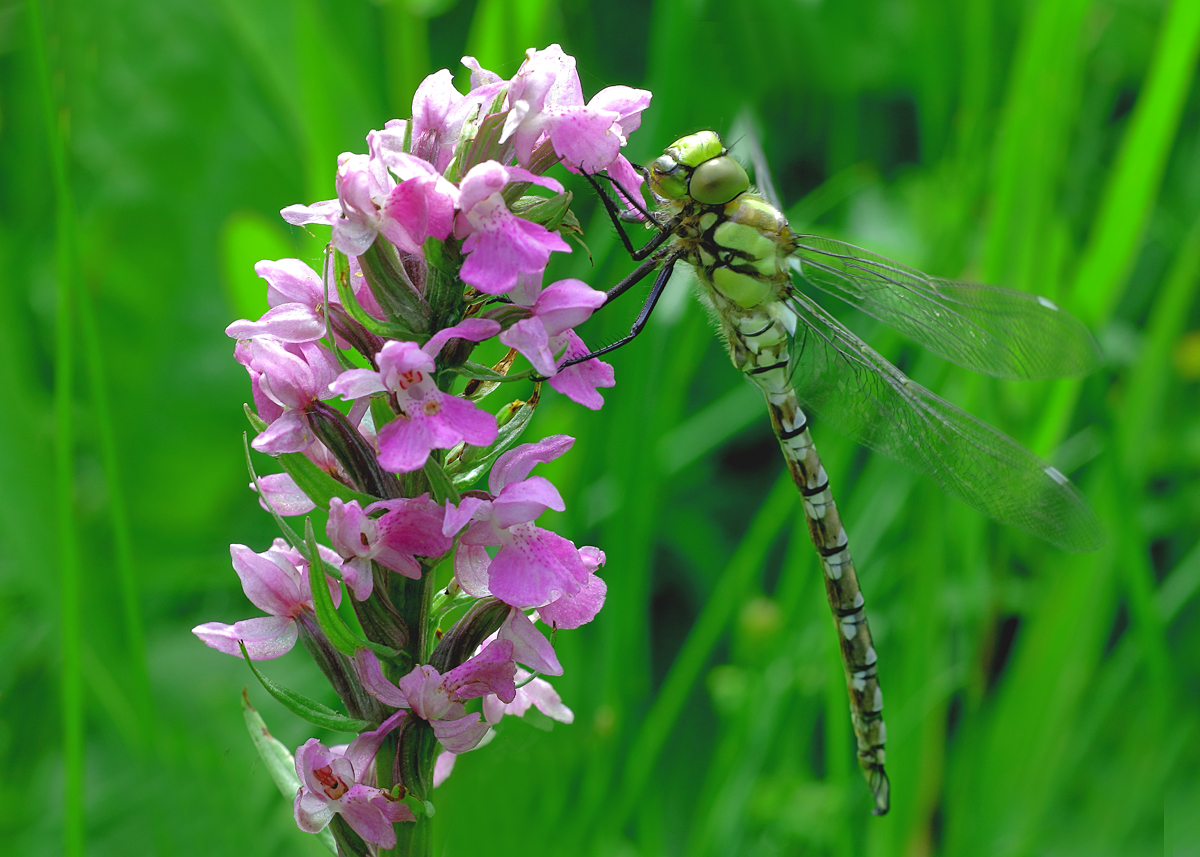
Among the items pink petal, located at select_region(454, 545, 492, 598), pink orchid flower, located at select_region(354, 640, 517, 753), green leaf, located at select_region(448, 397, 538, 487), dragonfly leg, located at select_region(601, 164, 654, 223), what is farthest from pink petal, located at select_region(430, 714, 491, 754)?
dragonfly leg, located at select_region(601, 164, 654, 223)

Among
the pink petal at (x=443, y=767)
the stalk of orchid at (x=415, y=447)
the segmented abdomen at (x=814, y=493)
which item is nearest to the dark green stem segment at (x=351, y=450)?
the stalk of orchid at (x=415, y=447)

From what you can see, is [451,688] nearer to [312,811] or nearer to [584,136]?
[312,811]

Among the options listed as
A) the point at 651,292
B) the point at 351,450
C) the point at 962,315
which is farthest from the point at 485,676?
the point at 962,315

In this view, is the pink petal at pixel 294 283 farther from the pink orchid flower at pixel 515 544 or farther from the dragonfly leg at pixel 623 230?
the dragonfly leg at pixel 623 230

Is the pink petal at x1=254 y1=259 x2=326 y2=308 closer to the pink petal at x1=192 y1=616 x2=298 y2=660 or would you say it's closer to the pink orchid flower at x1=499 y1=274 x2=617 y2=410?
the pink orchid flower at x1=499 y1=274 x2=617 y2=410

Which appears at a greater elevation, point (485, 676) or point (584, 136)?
point (584, 136)

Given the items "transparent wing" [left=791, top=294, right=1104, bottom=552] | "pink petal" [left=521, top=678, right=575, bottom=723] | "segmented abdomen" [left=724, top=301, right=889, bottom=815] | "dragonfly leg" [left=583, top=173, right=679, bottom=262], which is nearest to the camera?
"pink petal" [left=521, top=678, right=575, bottom=723]
